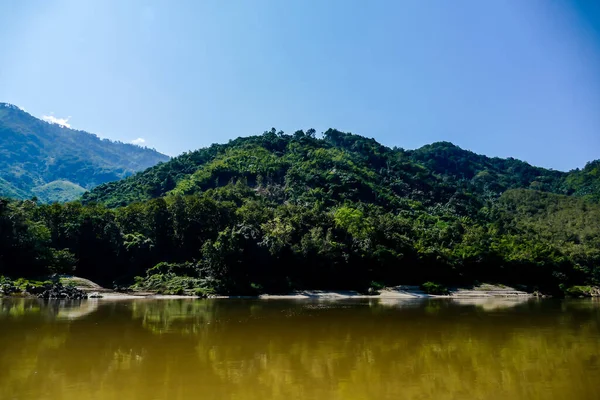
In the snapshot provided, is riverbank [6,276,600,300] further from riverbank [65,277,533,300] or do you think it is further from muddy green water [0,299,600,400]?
muddy green water [0,299,600,400]

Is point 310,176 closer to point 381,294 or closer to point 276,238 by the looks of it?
point 276,238

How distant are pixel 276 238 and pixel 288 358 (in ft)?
130

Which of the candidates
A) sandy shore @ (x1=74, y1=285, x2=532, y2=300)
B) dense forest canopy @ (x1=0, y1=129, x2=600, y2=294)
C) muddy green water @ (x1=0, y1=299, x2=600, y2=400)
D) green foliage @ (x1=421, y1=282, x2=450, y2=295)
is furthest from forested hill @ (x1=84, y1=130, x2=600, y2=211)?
muddy green water @ (x1=0, y1=299, x2=600, y2=400)

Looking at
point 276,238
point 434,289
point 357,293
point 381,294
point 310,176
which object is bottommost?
point 381,294

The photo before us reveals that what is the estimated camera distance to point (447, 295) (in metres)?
58.9

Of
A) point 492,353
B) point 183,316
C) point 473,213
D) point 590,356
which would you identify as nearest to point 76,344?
point 183,316

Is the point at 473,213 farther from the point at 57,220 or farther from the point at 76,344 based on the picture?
the point at 76,344

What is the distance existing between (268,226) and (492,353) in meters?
44.6

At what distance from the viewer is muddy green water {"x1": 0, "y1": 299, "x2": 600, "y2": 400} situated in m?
12.4

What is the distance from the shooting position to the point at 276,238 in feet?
185

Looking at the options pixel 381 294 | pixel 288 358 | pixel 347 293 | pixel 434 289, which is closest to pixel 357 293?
pixel 347 293

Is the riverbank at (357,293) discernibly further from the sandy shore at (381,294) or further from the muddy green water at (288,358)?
the muddy green water at (288,358)

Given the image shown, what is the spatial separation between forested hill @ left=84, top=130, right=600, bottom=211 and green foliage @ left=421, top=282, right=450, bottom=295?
3672 centimetres

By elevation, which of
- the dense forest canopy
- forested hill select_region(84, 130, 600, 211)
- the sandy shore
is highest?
forested hill select_region(84, 130, 600, 211)
